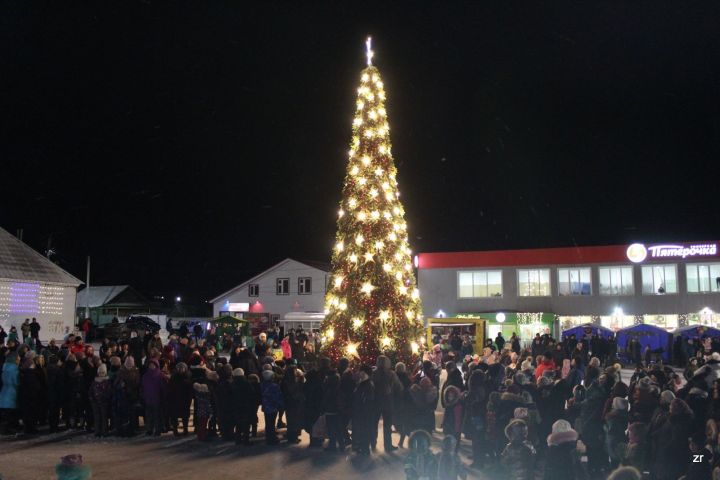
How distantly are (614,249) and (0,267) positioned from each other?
30421 mm

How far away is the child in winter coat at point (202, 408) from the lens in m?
11.1

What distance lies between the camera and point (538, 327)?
108 feet

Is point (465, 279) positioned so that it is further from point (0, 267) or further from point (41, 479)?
point (41, 479)

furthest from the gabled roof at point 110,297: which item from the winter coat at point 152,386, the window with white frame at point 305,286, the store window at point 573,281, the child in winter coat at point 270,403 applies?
the child in winter coat at point 270,403

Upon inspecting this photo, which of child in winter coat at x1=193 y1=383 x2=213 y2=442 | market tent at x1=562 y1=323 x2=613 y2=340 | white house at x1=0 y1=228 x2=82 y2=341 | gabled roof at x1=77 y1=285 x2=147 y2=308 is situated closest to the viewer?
child in winter coat at x1=193 y1=383 x2=213 y2=442

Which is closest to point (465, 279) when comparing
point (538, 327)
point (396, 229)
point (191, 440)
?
point (538, 327)

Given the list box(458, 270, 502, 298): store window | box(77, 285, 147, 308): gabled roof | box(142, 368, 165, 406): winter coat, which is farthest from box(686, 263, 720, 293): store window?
box(77, 285, 147, 308): gabled roof

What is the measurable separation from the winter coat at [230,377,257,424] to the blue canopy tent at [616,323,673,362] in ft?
64.5

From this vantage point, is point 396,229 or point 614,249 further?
point 614,249

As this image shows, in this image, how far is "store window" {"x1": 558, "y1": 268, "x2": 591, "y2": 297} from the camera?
34.7 m

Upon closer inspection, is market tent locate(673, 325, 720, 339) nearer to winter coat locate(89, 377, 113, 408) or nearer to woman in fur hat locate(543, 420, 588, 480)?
woman in fur hat locate(543, 420, 588, 480)

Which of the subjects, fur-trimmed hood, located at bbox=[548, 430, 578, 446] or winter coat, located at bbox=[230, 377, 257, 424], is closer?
fur-trimmed hood, located at bbox=[548, 430, 578, 446]

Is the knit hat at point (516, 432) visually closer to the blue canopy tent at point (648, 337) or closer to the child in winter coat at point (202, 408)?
the child in winter coat at point (202, 408)

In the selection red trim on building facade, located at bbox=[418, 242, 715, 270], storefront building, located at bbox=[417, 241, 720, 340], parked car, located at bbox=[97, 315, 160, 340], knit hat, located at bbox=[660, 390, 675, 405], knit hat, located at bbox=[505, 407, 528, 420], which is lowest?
knit hat, located at bbox=[505, 407, 528, 420]
